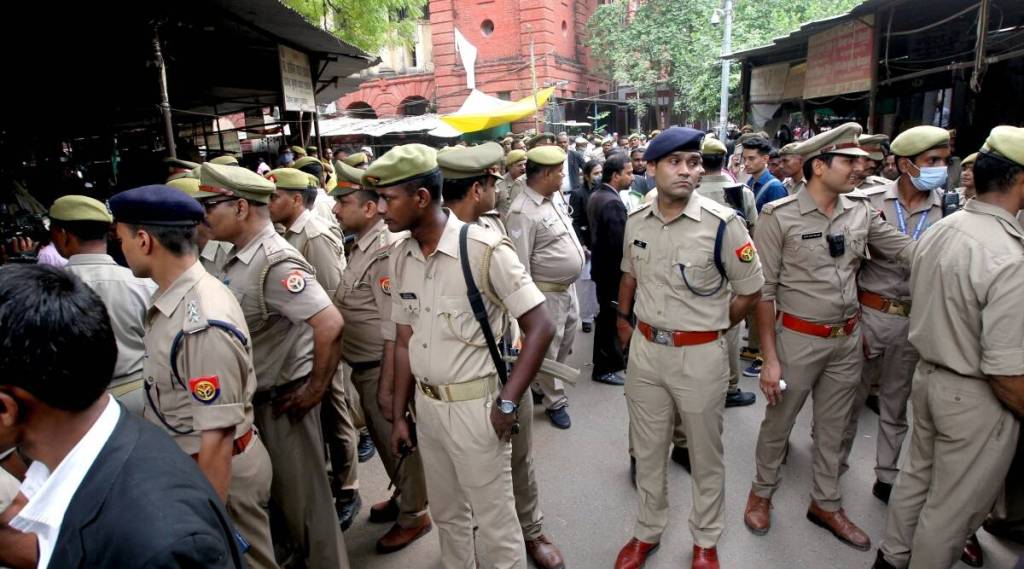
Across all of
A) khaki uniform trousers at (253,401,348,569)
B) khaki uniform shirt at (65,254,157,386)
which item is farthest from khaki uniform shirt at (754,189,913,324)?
khaki uniform shirt at (65,254,157,386)

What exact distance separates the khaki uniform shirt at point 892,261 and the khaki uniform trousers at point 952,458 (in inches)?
36.9

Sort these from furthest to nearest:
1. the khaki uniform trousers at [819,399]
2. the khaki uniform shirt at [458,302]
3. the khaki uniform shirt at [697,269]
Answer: the khaki uniform trousers at [819,399] → the khaki uniform shirt at [697,269] → the khaki uniform shirt at [458,302]

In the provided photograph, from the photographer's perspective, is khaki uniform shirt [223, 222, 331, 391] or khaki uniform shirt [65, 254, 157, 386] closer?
khaki uniform shirt [223, 222, 331, 391]

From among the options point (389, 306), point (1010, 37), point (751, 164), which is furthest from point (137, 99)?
point (1010, 37)

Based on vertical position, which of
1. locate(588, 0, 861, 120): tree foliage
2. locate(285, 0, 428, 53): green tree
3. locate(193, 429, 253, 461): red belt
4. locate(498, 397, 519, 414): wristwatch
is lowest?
locate(193, 429, 253, 461): red belt

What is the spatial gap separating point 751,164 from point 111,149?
823 cm

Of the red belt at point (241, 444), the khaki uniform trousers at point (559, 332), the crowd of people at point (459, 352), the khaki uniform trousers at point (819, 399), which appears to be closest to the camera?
the crowd of people at point (459, 352)

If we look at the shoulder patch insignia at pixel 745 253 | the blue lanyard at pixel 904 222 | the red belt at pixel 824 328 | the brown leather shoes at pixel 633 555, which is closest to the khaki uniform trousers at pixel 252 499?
the brown leather shoes at pixel 633 555

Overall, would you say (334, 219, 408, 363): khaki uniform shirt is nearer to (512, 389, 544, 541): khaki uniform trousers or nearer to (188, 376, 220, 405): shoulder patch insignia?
(512, 389, 544, 541): khaki uniform trousers

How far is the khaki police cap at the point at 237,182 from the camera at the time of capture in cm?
243

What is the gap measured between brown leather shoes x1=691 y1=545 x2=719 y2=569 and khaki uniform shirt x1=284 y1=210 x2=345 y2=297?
2313mm

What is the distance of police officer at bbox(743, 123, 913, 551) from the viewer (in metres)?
2.93

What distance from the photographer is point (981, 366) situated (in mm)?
2195

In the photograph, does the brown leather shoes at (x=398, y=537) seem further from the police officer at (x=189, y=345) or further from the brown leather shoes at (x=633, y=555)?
the police officer at (x=189, y=345)
